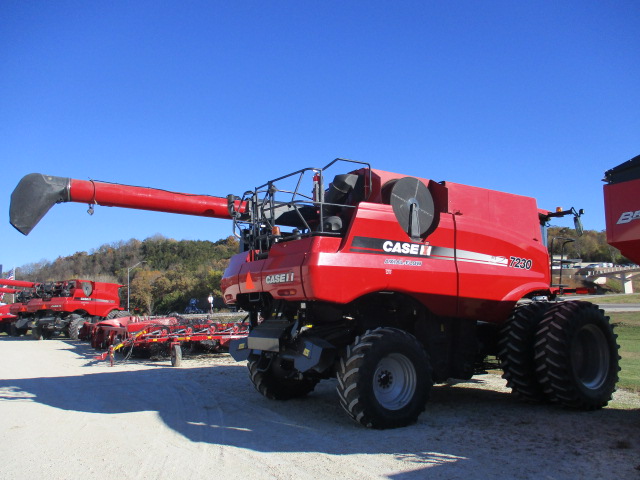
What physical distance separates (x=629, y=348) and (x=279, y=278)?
1174 cm

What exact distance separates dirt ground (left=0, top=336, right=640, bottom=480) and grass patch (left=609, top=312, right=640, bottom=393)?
1355 millimetres

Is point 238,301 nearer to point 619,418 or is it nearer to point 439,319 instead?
point 439,319

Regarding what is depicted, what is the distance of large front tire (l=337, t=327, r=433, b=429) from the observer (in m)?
6.30

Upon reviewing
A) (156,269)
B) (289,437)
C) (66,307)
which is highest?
(156,269)

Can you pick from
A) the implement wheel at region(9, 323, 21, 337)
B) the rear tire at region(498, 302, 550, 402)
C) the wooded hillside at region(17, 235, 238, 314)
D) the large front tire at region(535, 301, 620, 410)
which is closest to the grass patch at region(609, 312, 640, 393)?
the large front tire at region(535, 301, 620, 410)

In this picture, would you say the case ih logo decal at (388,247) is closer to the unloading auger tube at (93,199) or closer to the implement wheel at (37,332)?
the unloading auger tube at (93,199)

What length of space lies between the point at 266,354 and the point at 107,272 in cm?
7906

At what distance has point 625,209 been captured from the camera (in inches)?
245

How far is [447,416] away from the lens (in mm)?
7242

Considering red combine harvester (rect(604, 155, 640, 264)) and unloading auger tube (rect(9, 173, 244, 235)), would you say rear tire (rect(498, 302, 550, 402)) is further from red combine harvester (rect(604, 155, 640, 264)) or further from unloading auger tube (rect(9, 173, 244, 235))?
unloading auger tube (rect(9, 173, 244, 235))

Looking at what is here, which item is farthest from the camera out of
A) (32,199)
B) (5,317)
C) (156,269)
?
(156,269)

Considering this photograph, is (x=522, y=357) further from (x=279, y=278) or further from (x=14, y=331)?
(x=14, y=331)

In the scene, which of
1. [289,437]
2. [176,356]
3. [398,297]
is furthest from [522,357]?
[176,356]

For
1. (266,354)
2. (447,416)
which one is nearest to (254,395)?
(266,354)
